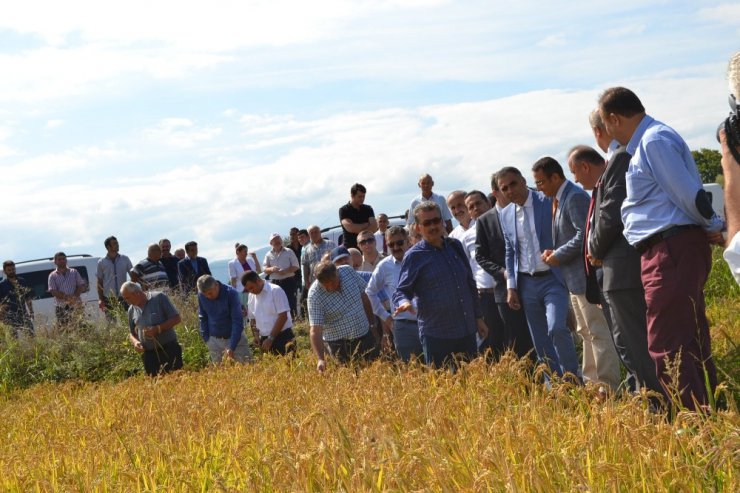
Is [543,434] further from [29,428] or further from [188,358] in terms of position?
[188,358]

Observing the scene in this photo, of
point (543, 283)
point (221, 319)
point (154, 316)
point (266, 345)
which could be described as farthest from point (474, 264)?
point (154, 316)

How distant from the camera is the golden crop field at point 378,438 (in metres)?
4.12

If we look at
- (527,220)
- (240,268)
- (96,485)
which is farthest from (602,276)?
(240,268)

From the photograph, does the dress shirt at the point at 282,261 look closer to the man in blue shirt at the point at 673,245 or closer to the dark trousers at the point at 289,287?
the dark trousers at the point at 289,287

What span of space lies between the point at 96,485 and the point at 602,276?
343cm

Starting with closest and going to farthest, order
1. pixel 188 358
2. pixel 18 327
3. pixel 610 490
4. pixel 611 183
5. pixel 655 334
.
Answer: pixel 610 490 < pixel 655 334 < pixel 611 183 < pixel 188 358 < pixel 18 327

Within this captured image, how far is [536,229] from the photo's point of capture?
28.8 ft

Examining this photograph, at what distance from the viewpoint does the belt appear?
580cm

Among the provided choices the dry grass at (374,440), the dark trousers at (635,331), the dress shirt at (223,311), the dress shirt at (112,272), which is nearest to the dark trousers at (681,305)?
the dry grass at (374,440)

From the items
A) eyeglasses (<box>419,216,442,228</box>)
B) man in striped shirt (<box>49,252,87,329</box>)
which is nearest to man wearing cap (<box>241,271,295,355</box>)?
eyeglasses (<box>419,216,442,228</box>)

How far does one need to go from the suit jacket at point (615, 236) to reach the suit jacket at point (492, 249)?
9.24 ft

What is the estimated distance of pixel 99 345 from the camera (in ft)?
53.0

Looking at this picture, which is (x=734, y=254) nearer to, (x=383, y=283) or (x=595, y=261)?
(x=595, y=261)

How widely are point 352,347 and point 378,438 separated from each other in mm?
5572
